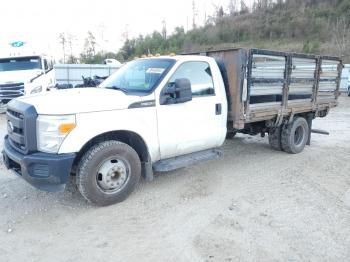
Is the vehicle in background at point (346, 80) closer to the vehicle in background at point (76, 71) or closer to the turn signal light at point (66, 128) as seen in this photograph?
the vehicle in background at point (76, 71)

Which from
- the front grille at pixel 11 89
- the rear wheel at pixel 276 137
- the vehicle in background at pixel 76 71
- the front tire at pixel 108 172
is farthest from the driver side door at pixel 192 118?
the vehicle in background at pixel 76 71

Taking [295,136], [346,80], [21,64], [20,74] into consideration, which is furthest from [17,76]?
[346,80]

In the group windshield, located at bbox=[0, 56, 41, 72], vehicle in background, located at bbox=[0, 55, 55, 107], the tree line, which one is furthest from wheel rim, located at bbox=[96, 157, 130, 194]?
the tree line

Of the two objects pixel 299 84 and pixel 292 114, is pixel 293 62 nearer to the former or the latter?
pixel 299 84

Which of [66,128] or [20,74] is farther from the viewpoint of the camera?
[20,74]

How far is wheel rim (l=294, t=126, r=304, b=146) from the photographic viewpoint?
762 centimetres

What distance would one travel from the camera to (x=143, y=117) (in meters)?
4.73

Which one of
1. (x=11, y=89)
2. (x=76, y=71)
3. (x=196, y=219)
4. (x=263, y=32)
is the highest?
(x=263, y=32)

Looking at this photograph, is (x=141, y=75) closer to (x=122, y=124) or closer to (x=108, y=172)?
(x=122, y=124)

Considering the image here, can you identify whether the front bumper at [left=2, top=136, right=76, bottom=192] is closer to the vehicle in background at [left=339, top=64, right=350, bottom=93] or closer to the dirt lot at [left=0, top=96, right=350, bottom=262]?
the dirt lot at [left=0, top=96, right=350, bottom=262]

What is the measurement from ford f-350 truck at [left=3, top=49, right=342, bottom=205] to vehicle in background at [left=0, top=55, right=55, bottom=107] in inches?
411

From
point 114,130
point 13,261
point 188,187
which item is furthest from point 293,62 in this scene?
point 13,261

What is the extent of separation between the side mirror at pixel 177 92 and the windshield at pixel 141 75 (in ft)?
0.66

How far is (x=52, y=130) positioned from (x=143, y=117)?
1234 millimetres
